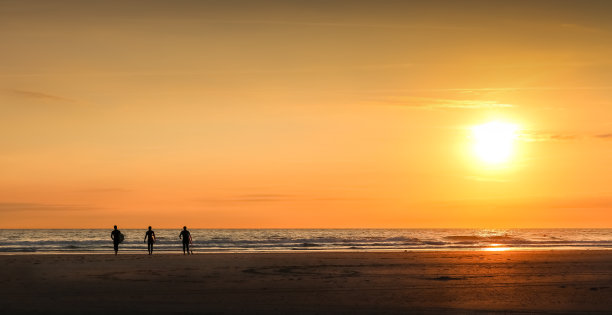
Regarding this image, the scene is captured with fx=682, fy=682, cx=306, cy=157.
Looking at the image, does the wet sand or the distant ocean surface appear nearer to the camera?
the wet sand

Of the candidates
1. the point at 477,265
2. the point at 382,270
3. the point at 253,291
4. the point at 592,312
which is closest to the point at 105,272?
the point at 253,291

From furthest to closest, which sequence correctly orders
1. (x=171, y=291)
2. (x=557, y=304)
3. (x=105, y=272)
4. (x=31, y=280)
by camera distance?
(x=105, y=272)
(x=31, y=280)
(x=171, y=291)
(x=557, y=304)

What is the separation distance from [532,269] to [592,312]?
463 inches

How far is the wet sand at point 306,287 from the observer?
1650cm

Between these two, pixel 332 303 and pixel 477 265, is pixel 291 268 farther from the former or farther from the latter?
pixel 332 303

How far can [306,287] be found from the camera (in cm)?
2058

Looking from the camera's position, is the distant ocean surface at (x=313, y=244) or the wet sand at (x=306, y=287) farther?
the distant ocean surface at (x=313, y=244)

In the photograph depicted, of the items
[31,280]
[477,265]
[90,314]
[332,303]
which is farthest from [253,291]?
[477,265]

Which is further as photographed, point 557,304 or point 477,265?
point 477,265

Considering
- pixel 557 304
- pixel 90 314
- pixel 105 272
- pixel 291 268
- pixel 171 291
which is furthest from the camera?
pixel 291 268

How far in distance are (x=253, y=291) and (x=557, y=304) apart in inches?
324

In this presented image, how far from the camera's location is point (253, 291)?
1967cm

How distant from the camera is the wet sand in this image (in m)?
16.5

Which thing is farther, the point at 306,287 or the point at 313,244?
the point at 313,244
